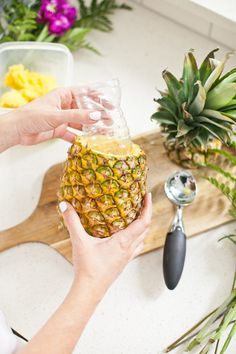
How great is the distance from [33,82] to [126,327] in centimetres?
62

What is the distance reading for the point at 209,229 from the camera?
3.53 feet

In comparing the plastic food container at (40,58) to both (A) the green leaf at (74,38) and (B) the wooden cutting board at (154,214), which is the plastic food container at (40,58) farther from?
(B) the wooden cutting board at (154,214)

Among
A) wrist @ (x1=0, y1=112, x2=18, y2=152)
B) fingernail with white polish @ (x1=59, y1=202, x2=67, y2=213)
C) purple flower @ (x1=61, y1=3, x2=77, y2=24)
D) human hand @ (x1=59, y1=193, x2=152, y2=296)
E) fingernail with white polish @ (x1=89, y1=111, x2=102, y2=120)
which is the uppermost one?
fingernail with white polish @ (x1=89, y1=111, x2=102, y2=120)

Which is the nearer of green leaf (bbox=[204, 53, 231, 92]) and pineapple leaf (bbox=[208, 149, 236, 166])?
green leaf (bbox=[204, 53, 231, 92])

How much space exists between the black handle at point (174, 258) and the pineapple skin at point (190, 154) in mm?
193

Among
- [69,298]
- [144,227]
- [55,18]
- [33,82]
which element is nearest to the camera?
[69,298]

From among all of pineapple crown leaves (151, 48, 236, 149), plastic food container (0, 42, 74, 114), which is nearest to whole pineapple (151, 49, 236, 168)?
pineapple crown leaves (151, 48, 236, 149)

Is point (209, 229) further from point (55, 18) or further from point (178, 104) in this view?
point (55, 18)

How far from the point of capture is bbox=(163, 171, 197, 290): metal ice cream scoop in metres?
0.97

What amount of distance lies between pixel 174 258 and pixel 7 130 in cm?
42

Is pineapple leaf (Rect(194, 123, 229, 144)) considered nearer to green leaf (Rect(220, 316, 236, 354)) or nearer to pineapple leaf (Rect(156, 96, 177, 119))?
pineapple leaf (Rect(156, 96, 177, 119))

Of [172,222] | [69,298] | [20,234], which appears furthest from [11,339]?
[172,222]

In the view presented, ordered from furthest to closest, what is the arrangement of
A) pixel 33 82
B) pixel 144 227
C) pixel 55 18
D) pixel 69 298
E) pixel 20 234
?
pixel 55 18
pixel 33 82
pixel 20 234
pixel 144 227
pixel 69 298

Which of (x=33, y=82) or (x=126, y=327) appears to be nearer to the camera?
(x=126, y=327)
